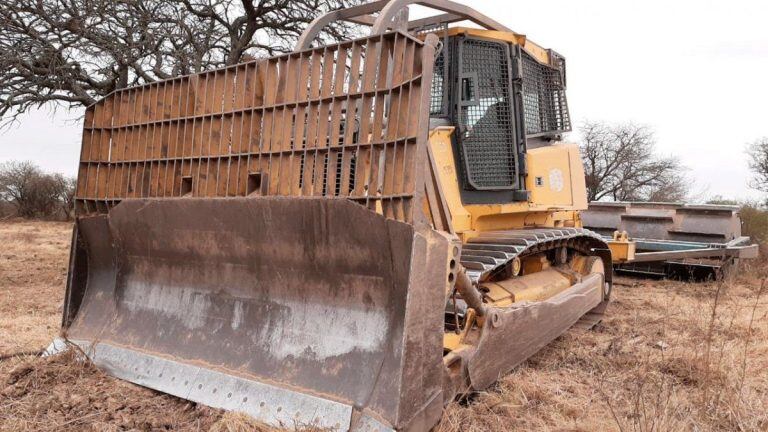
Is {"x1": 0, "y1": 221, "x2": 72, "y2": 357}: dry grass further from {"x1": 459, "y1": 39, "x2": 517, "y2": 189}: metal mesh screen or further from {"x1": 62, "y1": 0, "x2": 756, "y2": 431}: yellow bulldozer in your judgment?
{"x1": 459, "y1": 39, "x2": 517, "y2": 189}: metal mesh screen

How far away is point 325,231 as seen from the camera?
3.17m

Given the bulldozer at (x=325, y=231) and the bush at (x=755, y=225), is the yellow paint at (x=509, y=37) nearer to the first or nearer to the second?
the bulldozer at (x=325, y=231)

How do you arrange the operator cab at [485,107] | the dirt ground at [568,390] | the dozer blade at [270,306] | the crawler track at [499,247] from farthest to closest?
1. the operator cab at [485,107]
2. the crawler track at [499,247]
3. the dirt ground at [568,390]
4. the dozer blade at [270,306]

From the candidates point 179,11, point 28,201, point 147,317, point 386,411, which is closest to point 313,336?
point 386,411

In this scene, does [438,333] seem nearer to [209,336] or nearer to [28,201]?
Answer: [209,336]

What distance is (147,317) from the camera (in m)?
3.88

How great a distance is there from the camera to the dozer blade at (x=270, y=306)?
2.84m

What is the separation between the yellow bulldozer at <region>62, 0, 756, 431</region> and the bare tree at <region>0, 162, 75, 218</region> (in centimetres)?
2884

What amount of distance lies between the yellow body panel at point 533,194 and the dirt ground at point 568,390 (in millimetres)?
1040

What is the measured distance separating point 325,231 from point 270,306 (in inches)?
23.1

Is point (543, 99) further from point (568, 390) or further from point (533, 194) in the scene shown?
point (568, 390)

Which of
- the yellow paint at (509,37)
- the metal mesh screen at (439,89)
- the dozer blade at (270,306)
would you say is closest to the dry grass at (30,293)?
the dozer blade at (270,306)

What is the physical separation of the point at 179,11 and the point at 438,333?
10.2 meters

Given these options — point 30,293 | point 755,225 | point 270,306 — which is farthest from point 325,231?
point 755,225
